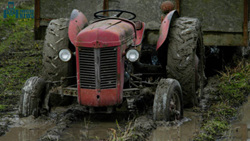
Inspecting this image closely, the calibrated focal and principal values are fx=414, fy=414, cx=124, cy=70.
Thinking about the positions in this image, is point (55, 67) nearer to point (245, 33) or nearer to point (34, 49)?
point (245, 33)

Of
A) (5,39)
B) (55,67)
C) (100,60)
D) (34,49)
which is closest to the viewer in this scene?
(100,60)

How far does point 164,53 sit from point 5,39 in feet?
22.9

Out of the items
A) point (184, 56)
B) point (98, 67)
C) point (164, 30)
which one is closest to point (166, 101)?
point (98, 67)

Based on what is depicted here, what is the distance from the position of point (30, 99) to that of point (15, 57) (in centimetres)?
510

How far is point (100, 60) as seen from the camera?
18.3 ft

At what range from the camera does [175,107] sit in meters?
6.05

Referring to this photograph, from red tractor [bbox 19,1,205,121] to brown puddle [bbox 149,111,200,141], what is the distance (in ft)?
0.53

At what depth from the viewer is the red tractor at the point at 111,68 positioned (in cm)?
562

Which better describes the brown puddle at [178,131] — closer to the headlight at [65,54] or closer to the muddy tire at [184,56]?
the muddy tire at [184,56]

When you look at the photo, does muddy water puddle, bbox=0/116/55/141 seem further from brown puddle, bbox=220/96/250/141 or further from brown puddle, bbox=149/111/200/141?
brown puddle, bbox=220/96/250/141

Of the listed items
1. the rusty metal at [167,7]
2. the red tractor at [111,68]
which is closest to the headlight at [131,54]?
the red tractor at [111,68]

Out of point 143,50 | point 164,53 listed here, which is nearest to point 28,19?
point 143,50

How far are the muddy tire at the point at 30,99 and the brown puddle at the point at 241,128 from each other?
264cm

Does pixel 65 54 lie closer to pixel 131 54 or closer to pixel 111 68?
pixel 111 68
